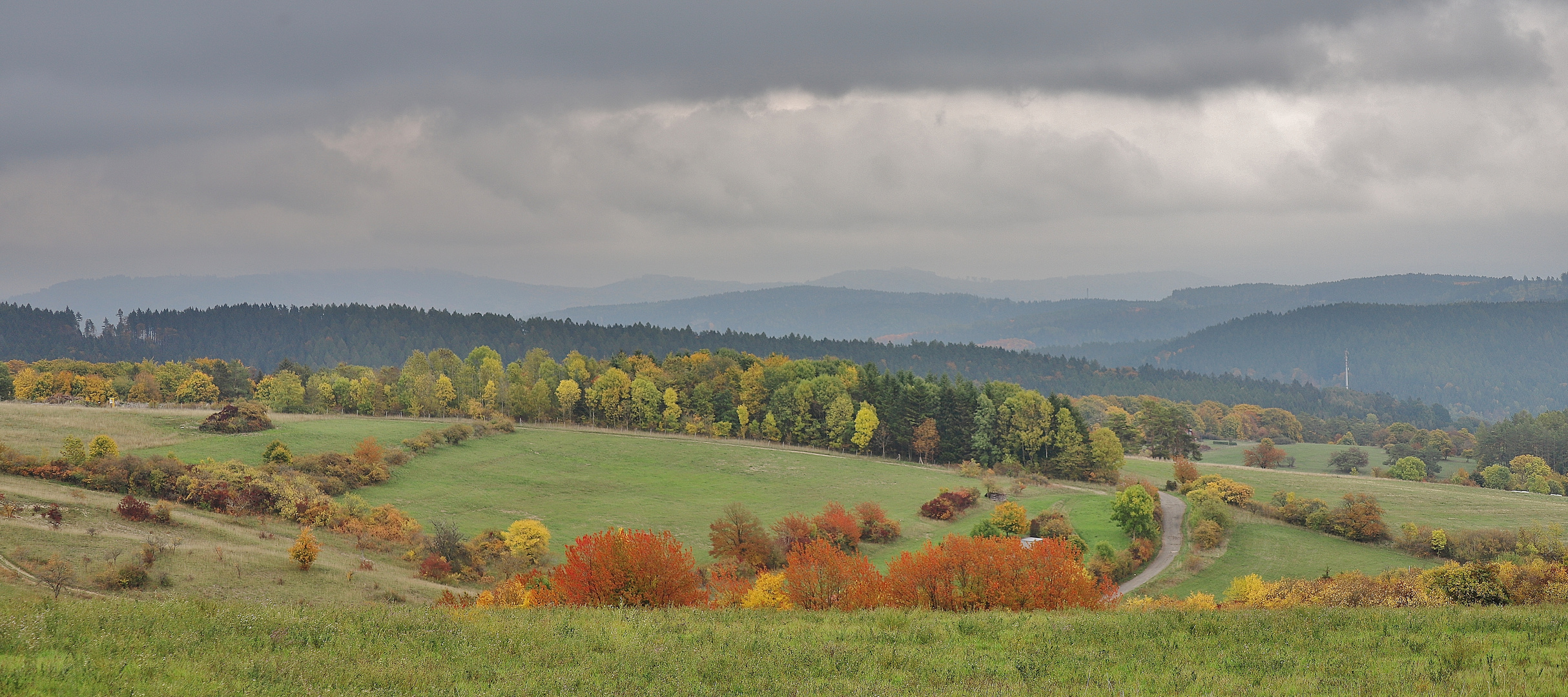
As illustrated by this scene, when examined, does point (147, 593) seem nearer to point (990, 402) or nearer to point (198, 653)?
point (198, 653)

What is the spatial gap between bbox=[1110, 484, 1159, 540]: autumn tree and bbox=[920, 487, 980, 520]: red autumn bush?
656 inches

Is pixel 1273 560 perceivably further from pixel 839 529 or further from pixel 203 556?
pixel 203 556

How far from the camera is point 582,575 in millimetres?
30031

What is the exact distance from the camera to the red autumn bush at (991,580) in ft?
103

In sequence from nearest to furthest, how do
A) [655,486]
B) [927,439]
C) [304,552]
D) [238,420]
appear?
[304,552], [238,420], [655,486], [927,439]

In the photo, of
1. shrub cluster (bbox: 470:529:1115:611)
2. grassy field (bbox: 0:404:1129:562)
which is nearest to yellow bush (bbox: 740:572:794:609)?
shrub cluster (bbox: 470:529:1115:611)

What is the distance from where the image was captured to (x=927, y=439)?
13062cm

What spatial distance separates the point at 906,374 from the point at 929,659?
126 metres

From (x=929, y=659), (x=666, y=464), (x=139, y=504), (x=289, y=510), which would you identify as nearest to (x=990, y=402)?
(x=666, y=464)

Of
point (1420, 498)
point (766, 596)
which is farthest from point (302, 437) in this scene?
point (1420, 498)

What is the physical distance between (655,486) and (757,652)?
87.6m

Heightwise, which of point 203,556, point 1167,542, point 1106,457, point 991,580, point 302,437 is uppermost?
point 991,580

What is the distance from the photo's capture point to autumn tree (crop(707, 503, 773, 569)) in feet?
227

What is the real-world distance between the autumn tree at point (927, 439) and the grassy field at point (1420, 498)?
108 feet
